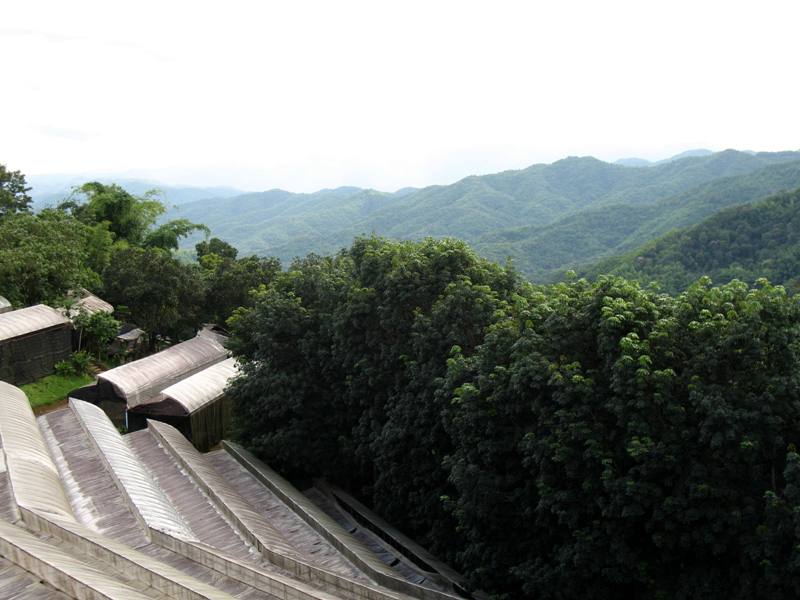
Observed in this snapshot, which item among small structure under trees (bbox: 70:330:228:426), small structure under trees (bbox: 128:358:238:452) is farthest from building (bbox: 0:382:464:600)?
small structure under trees (bbox: 70:330:228:426)

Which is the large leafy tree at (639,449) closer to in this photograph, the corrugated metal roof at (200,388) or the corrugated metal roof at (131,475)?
the corrugated metal roof at (131,475)

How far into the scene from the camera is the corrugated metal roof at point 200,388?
2011 cm

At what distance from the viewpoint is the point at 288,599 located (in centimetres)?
898

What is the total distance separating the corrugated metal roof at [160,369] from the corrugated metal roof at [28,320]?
2748 millimetres

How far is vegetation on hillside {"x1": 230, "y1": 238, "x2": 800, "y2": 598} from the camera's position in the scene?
33.2 feet

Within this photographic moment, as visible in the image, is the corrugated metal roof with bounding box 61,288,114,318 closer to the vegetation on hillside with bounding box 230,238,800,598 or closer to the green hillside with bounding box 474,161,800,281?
the vegetation on hillside with bounding box 230,238,800,598

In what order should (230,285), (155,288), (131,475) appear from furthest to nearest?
(230,285) → (155,288) → (131,475)

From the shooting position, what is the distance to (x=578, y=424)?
11.0 m

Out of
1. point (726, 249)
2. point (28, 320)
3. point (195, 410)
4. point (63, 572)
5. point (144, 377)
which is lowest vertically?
point (195, 410)

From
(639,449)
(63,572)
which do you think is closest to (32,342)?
(63,572)

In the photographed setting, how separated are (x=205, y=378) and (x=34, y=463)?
9560mm

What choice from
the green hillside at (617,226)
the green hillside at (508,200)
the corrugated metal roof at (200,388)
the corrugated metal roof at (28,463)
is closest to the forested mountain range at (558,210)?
the green hillside at (617,226)

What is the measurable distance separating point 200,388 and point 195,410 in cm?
132

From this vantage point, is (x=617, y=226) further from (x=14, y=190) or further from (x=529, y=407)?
(x=529, y=407)
